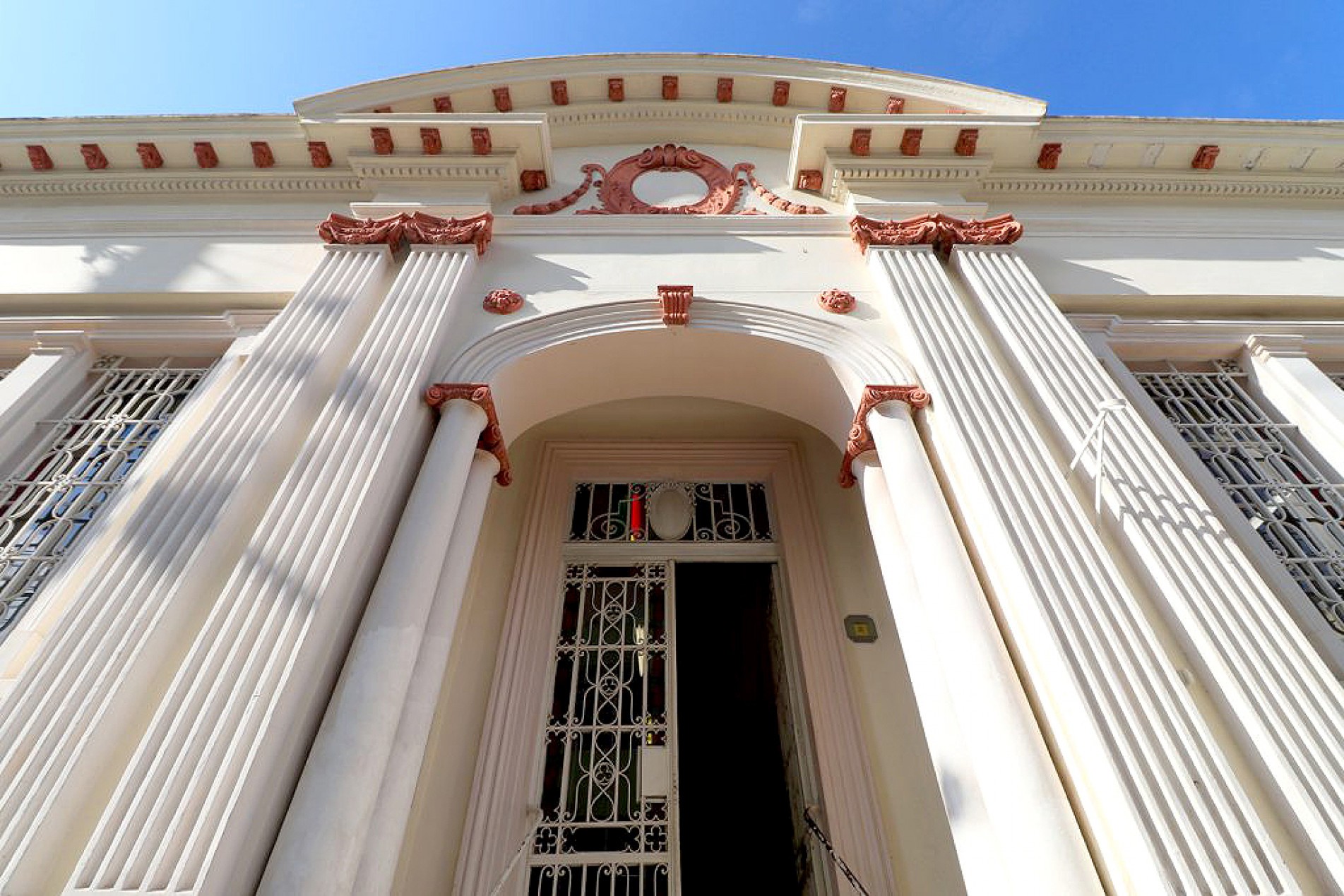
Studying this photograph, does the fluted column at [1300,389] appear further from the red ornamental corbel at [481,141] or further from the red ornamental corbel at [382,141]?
the red ornamental corbel at [382,141]

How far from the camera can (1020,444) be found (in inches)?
123

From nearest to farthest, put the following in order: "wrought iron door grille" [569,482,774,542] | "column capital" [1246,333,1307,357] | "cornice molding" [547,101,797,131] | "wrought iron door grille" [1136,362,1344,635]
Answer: "wrought iron door grille" [1136,362,1344,635]
"column capital" [1246,333,1307,357]
"wrought iron door grille" [569,482,774,542]
"cornice molding" [547,101,797,131]

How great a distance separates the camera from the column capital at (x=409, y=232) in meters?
4.42

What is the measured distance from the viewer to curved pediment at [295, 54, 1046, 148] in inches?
220

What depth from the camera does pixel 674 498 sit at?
17.1 feet

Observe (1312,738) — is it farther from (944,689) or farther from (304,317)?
(304,317)

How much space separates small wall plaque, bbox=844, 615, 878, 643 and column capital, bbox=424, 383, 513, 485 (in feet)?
7.93

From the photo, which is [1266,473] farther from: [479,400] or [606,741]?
[479,400]

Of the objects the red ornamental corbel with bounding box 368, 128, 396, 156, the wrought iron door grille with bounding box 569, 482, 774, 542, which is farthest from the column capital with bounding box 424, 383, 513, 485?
the red ornamental corbel with bounding box 368, 128, 396, 156

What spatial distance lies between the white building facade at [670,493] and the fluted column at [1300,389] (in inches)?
1.0

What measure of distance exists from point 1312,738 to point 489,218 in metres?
4.79

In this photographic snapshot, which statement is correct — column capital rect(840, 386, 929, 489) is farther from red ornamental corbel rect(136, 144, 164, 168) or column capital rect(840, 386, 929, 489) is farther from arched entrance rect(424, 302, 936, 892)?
red ornamental corbel rect(136, 144, 164, 168)

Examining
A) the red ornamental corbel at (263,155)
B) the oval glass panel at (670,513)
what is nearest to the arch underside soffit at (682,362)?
the oval glass panel at (670,513)

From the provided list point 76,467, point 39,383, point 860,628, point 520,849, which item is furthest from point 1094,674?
point 39,383
